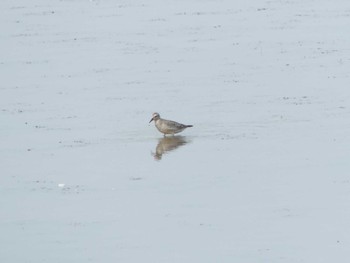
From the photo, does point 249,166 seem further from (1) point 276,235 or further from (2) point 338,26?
(2) point 338,26

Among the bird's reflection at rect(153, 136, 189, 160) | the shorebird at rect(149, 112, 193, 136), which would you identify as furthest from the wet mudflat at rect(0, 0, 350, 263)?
the shorebird at rect(149, 112, 193, 136)

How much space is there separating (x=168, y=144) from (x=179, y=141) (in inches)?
10.9

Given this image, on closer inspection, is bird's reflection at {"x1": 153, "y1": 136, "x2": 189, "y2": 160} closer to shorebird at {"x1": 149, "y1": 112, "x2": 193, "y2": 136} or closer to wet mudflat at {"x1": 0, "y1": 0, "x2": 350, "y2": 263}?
wet mudflat at {"x1": 0, "y1": 0, "x2": 350, "y2": 263}

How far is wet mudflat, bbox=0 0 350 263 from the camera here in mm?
16375

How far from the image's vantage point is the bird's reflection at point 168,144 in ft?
71.3

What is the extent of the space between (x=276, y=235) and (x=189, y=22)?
75.3 feet

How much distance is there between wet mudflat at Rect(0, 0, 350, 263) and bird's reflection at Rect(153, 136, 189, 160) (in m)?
0.04

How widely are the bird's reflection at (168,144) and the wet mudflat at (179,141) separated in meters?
0.04

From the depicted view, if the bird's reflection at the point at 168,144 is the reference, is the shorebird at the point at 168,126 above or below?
above

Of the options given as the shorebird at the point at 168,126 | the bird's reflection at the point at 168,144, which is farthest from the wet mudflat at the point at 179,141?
the shorebird at the point at 168,126

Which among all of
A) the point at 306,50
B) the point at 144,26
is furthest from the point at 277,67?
the point at 144,26

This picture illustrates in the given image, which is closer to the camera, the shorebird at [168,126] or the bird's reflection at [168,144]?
the bird's reflection at [168,144]

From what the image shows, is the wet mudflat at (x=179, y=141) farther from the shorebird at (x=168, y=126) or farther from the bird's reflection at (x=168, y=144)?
the shorebird at (x=168, y=126)

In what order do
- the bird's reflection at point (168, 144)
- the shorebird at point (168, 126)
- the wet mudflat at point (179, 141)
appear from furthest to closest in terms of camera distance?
the shorebird at point (168, 126) → the bird's reflection at point (168, 144) → the wet mudflat at point (179, 141)
